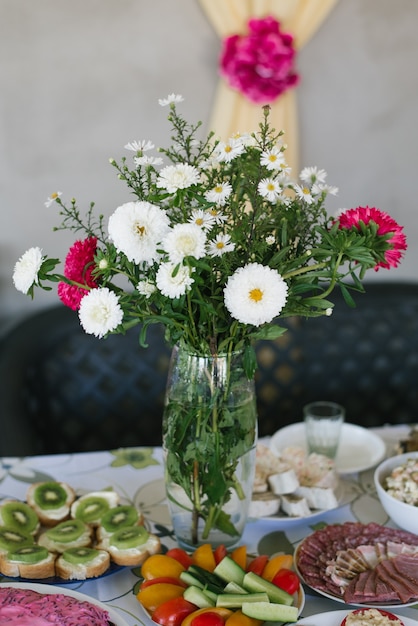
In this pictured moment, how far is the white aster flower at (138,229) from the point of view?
2.97ft

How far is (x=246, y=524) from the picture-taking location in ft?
4.14

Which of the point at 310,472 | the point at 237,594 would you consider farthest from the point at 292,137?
the point at 237,594

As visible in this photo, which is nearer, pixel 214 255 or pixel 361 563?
pixel 214 255

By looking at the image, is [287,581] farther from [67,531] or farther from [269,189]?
[269,189]

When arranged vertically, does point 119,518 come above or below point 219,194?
below

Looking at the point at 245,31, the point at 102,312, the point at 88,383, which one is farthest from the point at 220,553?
the point at 245,31

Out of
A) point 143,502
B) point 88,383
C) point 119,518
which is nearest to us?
point 119,518

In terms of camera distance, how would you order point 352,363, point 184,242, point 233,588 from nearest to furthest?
point 184,242 < point 233,588 < point 352,363

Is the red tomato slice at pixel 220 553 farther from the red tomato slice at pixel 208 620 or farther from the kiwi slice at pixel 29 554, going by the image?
the kiwi slice at pixel 29 554

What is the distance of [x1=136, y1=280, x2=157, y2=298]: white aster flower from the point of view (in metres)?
0.97

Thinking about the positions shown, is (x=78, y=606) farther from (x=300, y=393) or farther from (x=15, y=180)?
(x=15, y=180)

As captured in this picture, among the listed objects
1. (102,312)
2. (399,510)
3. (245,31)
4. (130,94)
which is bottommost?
(399,510)

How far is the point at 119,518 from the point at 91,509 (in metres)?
0.06

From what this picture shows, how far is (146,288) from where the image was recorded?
97 cm
